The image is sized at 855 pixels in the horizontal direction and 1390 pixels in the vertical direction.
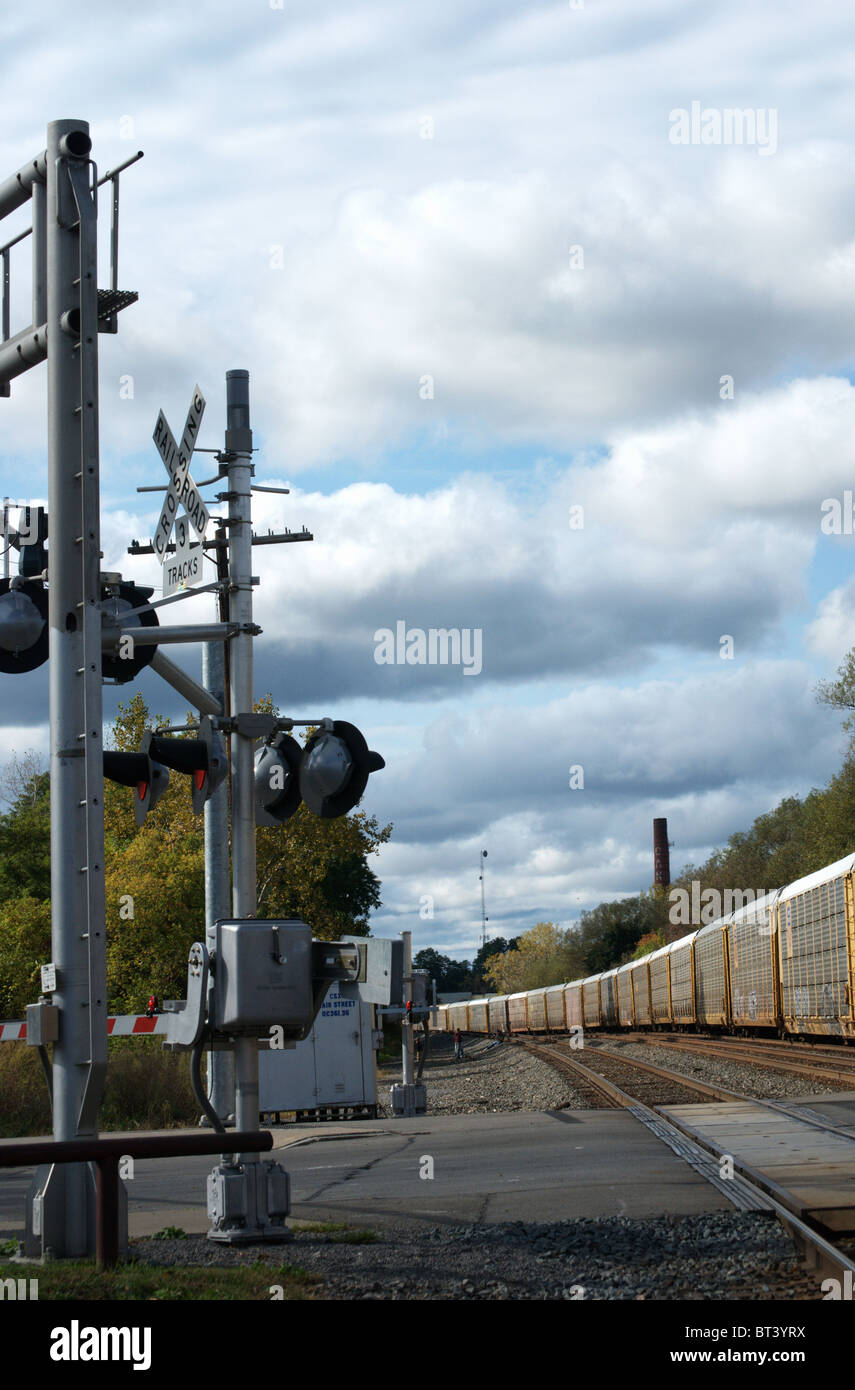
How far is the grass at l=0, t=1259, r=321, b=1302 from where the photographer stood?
20.6 feet

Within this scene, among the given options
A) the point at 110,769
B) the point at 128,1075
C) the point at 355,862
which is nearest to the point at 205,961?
the point at 110,769

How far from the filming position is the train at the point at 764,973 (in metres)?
23.6

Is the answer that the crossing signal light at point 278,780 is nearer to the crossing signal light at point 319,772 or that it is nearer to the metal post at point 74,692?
the crossing signal light at point 319,772

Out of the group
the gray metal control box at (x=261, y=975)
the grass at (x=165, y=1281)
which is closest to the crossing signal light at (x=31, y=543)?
the gray metal control box at (x=261, y=975)

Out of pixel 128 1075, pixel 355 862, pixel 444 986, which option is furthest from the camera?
pixel 444 986

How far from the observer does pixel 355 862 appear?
66.7 meters

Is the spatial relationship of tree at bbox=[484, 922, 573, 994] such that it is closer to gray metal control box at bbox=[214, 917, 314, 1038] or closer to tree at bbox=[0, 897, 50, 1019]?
tree at bbox=[0, 897, 50, 1019]

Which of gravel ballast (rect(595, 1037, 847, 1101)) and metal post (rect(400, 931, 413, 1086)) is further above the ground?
metal post (rect(400, 931, 413, 1086))

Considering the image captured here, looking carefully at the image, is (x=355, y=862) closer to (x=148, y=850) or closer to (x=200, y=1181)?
(x=148, y=850)

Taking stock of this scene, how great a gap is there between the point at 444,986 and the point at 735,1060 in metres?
172

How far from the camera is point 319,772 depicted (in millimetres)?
9359

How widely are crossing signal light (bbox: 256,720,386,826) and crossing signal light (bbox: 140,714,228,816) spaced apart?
0.36m

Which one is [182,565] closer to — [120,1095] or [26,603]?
[26,603]

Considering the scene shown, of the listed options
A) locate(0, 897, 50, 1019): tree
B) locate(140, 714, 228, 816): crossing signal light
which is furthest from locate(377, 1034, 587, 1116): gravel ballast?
locate(140, 714, 228, 816): crossing signal light
